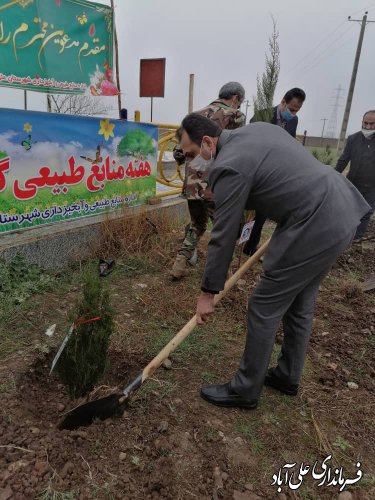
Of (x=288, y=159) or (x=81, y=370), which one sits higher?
(x=288, y=159)

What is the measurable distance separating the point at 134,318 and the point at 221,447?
1.39 metres

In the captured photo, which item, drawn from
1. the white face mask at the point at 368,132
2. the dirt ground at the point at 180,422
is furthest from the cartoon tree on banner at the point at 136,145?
the white face mask at the point at 368,132

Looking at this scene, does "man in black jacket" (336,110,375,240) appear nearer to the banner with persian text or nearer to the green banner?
the banner with persian text

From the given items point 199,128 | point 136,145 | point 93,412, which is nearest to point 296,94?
point 136,145

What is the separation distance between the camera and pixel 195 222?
387 centimetres

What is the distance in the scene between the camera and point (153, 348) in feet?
8.74

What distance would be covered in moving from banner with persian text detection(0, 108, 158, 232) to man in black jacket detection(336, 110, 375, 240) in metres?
2.91

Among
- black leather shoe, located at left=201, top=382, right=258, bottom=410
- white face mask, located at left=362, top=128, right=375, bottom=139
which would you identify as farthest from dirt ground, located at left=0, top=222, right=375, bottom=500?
white face mask, located at left=362, top=128, right=375, bottom=139

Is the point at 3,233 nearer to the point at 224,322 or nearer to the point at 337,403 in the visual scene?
the point at 224,322

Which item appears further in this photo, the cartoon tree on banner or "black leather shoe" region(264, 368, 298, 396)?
the cartoon tree on banner

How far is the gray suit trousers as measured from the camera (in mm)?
1901

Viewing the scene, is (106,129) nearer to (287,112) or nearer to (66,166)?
(66,166)

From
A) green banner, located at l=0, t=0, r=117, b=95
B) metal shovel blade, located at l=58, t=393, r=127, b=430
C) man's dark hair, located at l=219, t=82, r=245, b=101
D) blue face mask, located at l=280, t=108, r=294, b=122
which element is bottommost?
metal shovel blade, located at l=58, t=393, r=127, b=430

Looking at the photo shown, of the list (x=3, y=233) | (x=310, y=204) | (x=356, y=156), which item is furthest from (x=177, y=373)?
(x=356, y=156)
